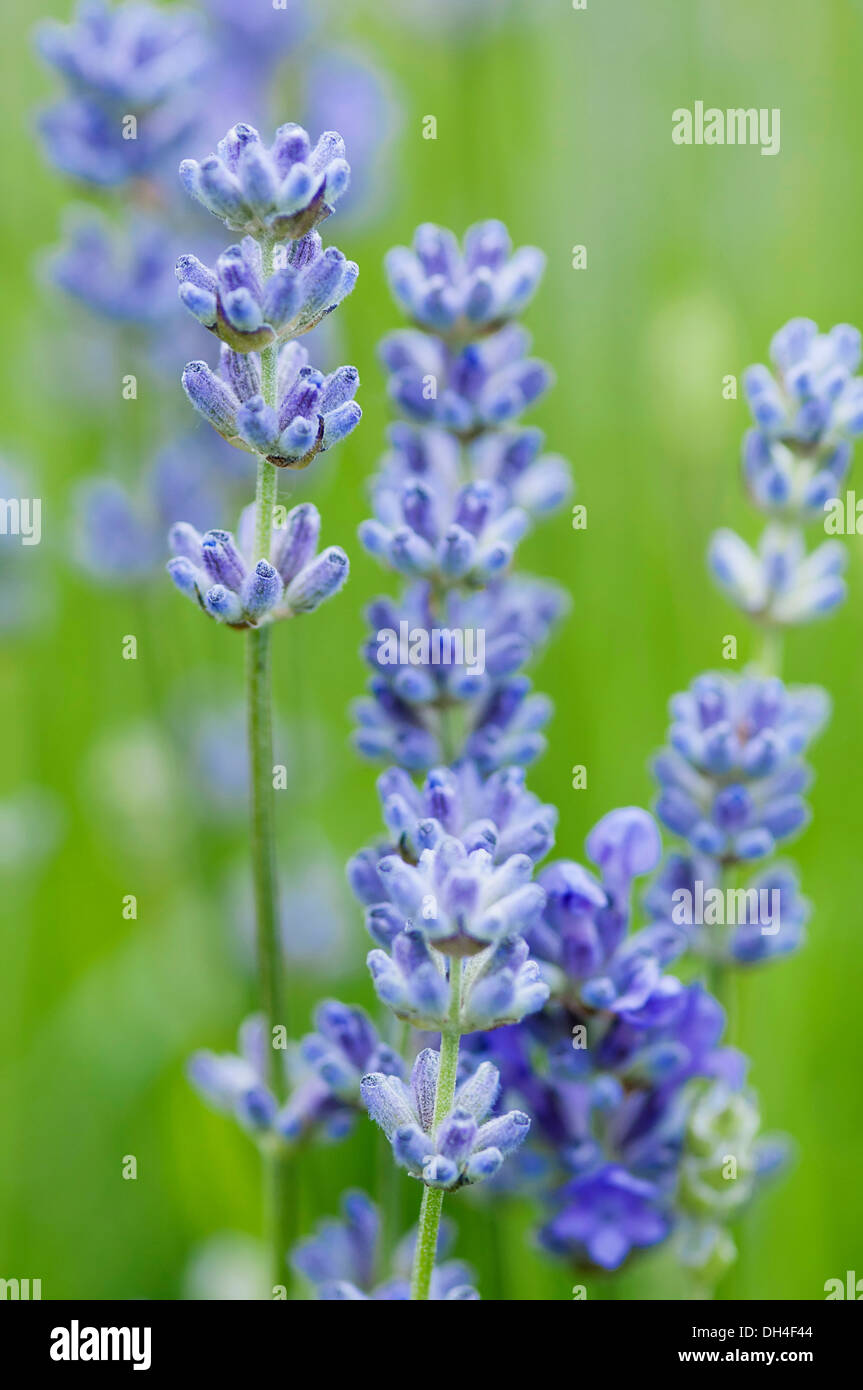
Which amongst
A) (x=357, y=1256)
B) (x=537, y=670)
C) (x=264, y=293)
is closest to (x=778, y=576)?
(x=264, y=293)

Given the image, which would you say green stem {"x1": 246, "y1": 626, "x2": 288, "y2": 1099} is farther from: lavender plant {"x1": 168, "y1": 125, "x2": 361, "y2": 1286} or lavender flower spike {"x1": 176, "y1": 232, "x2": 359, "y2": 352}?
lavender flower spike {"x1": 176, "y1": 232, "x2": 359, "y2": 352}

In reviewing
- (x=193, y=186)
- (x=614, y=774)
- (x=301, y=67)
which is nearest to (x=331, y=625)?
(x=614, y=774)

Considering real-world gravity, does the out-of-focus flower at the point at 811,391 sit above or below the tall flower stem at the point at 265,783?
above

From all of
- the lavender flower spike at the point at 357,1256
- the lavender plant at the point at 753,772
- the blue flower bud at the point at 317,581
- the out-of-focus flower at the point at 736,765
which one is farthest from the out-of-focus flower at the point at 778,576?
the lavender flower spike at the point at 357,1256

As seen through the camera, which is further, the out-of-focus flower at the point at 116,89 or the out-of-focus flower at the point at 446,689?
the out-of-focus flower at the point at 116,89

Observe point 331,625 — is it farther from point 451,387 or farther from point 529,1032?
point 529,1032

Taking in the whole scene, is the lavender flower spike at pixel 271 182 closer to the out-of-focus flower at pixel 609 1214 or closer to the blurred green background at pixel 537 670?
the out-of-focus flower at pixel 609 1214

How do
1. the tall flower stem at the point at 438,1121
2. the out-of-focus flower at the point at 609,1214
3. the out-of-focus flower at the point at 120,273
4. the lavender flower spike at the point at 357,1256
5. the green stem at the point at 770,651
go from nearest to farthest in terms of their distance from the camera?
the tall flower stem at the point at 438,1121 < the out-of-focus flower at the point at 609,1214 < the lavender flower spike at the point at 357,1256 < the green stem at the point at 770,651 < the out-of-focus flower at the point at 120,273

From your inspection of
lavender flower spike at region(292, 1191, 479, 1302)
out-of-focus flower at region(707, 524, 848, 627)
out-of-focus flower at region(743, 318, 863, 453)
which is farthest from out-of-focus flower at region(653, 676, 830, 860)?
lavender flower spike at region(292, 1191, 479, 1302)
